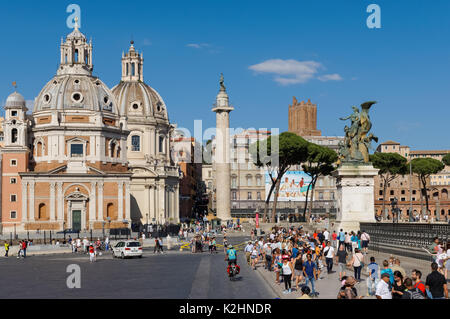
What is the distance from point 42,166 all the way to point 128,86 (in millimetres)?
28176

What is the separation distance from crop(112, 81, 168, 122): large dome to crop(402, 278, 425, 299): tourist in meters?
89.2

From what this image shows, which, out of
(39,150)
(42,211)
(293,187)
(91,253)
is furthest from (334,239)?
(293,187)

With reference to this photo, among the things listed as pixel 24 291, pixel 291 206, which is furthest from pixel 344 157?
pixel 291 206

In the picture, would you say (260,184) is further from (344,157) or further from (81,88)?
(344,157)

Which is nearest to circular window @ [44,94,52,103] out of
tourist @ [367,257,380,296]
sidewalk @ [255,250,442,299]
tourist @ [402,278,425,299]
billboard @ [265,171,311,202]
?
billboard @ [265,171,311,202]

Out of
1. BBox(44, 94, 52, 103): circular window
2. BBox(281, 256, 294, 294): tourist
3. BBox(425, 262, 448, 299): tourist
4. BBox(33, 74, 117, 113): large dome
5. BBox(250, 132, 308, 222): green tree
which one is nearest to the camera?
BBox(425, 262, 448, 299): tourist

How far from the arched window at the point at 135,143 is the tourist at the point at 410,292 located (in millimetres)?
89107

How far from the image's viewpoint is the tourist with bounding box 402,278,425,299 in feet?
42.5

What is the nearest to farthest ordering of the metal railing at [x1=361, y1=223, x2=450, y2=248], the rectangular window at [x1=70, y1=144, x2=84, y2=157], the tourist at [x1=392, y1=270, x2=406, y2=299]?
the tourist at [x1=392, y1=270, x2=406, y2=299], the metal railing at [x1=361, y1=223, x2=450, y2=248], the rectangular window at [x1=70, y1=144, x2=84, y2=157]

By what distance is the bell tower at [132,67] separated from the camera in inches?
4146

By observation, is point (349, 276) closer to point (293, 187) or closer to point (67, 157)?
point (67, 157)

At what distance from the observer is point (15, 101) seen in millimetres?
79875

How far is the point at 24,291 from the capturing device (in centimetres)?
2270

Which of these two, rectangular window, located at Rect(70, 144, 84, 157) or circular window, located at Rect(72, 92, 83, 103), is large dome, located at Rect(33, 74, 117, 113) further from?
rectangular window, located at Rect(70, 144, 84, 157)
